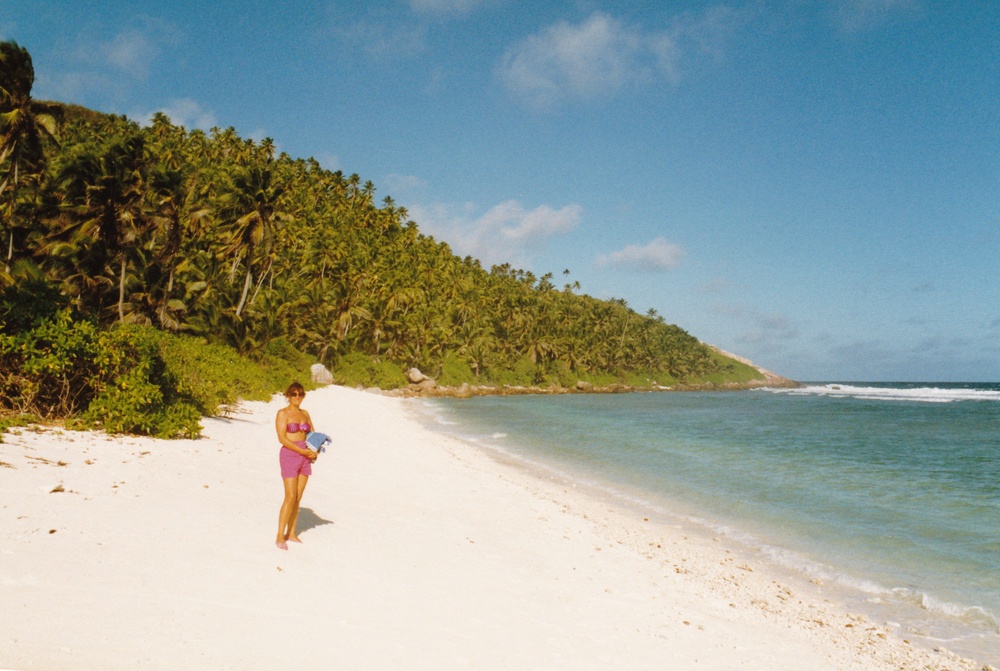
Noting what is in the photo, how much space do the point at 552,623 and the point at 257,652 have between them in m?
2.88

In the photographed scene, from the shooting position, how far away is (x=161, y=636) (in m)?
4.12

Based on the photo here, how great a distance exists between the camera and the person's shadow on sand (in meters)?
7.69

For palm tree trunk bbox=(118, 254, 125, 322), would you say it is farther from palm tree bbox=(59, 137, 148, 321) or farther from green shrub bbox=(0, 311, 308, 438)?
green shrub bbox=(0, 311, 308, 438)

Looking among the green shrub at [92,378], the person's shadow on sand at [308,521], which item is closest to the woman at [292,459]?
the person's shadow on sand at [308,521]

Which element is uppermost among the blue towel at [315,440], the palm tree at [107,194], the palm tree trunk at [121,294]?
the palm tree at [107,194]

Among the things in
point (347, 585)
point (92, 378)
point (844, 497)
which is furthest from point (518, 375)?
point (347, 585)

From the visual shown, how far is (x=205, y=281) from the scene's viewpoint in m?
36.2

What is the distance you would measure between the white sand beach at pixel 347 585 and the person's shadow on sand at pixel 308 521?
45 mm

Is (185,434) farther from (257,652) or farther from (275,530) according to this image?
(257,652)

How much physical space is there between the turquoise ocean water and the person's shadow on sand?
294 inches

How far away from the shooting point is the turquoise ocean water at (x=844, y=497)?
838cm

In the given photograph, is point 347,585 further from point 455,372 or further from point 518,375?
point 518,375

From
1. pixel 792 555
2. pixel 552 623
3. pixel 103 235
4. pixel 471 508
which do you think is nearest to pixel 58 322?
pixel 471 508

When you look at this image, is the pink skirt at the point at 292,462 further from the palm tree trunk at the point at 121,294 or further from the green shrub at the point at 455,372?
the green shrub at the point at 455,372
